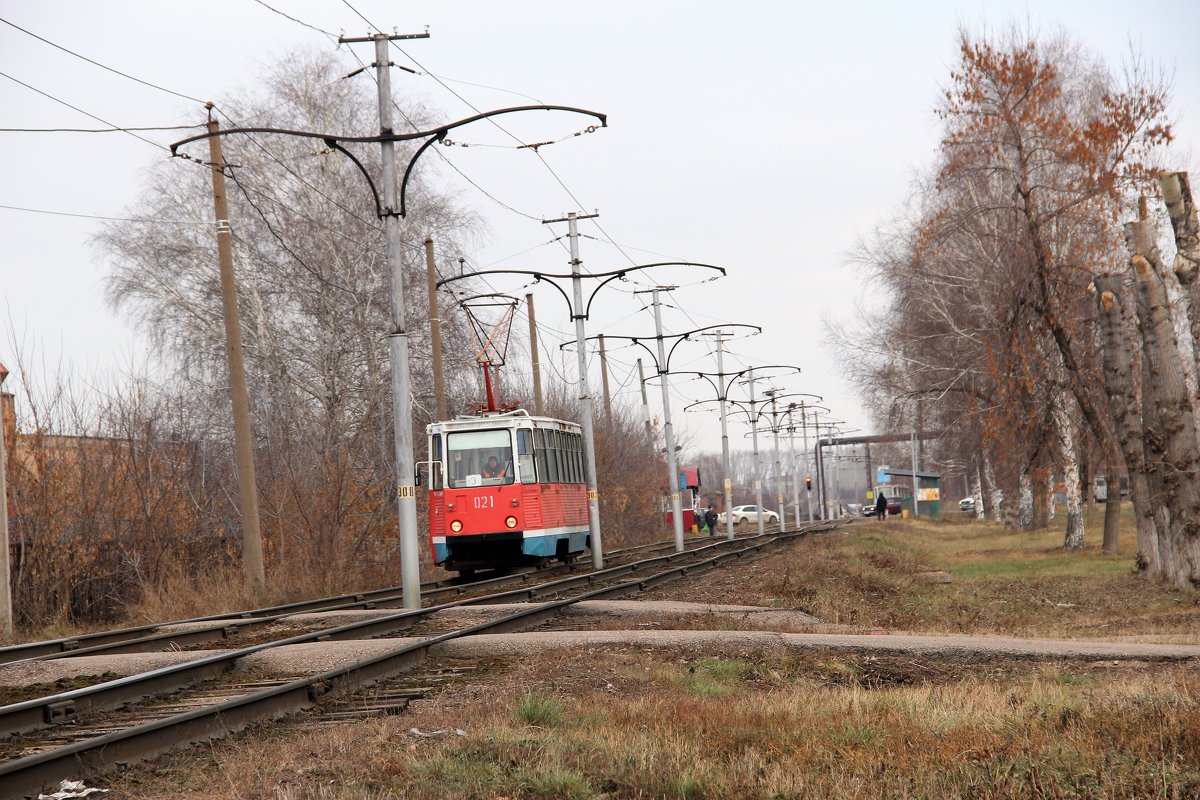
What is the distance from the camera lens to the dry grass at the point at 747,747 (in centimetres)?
575

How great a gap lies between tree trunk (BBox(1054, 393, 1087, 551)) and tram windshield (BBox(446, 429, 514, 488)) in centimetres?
1424

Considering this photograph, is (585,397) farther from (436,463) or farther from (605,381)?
(605,381)

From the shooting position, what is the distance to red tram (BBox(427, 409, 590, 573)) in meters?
25.5

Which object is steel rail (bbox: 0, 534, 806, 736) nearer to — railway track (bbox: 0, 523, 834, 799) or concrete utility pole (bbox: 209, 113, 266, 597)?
railway track (bbox: 0, 523, 834, 799)

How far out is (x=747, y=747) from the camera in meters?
6.54

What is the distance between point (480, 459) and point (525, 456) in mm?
880

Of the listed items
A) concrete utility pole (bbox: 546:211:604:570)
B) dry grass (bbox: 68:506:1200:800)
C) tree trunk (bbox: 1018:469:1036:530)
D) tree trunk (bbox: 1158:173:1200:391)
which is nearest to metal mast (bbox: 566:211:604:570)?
concrete utility pole (bbox: 546:211:604:570)

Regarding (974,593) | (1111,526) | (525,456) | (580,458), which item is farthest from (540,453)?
(1111,526)

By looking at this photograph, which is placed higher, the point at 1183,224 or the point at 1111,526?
the point at 1183,224

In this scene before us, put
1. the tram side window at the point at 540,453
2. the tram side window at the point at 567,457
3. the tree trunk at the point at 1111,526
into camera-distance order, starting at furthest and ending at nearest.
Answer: the tree trunk at the point at 1111,526 < the tram side window at the point at 567,457 < the tram side window at the point at 540,453

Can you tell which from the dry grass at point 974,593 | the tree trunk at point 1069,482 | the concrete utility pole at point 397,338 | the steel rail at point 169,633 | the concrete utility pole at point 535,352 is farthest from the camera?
the concrete utility pole at point 535,352

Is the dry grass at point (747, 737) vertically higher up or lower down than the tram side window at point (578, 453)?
lower down

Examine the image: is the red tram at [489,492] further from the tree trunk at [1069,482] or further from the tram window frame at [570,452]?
the tree trunk at [1069,482]

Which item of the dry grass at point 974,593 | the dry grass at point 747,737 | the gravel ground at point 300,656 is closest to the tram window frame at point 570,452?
the dry grass at point 974,593
